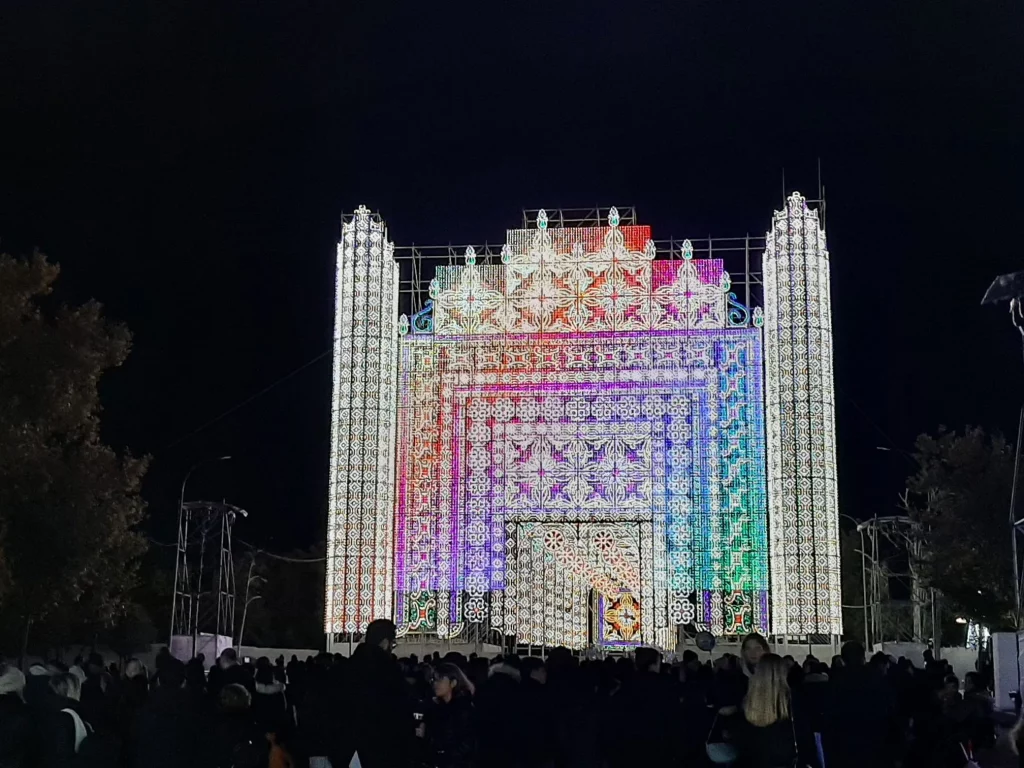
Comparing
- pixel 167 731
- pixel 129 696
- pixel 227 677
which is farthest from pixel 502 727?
pixel 227 677

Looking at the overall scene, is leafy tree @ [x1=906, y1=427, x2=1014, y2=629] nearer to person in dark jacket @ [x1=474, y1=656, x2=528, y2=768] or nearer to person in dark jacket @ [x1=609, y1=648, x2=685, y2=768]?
person in dark jacket @ [x1=609, y1=648, x2=685, y2=768]

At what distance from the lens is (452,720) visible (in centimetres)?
988

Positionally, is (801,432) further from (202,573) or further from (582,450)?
(202,573)

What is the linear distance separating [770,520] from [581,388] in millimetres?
4932

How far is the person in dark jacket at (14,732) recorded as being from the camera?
23.5ft

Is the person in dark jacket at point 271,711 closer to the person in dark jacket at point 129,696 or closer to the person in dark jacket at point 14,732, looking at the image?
the person in dark jacket at point 129,696

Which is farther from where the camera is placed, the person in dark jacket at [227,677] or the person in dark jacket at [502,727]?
the person in dark jacket at [227,677]

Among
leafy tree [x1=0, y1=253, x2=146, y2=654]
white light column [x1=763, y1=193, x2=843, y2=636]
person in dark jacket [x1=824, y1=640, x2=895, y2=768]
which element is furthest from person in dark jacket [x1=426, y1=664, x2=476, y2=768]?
white light column [x1=763, y1=193, x2=843, y2=636]

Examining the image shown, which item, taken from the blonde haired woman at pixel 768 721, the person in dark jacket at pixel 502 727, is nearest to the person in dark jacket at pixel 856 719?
the blonde haired woman at pixel 768 721

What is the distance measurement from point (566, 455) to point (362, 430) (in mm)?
4465

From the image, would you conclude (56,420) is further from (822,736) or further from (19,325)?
(822,736)

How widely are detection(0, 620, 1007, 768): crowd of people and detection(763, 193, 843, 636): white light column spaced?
18.4 m

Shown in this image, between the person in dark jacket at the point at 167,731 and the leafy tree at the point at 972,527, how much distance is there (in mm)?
23503

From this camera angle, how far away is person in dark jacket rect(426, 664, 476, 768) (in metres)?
9.77
